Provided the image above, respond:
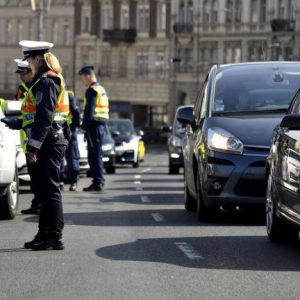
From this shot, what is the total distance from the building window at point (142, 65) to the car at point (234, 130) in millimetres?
83257

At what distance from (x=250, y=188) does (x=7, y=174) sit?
2570mm

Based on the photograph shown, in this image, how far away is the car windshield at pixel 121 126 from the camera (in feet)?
137

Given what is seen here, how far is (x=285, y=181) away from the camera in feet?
37.2

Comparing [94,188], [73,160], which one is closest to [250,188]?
[73,160]

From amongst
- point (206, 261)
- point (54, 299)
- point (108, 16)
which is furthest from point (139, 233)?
point (108, 16)

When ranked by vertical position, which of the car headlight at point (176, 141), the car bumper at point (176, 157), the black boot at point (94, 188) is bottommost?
the car bumper at point (176, 157)

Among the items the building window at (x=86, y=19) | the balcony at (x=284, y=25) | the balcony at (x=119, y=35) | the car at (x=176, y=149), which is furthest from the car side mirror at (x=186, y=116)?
the building window at (x=86, y=19)

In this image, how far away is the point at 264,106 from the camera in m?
14.9

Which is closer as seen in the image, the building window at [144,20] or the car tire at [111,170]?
the car tire at [111,170]

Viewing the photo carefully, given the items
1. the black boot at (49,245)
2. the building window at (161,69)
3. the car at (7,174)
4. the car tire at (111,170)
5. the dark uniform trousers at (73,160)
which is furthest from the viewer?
the building window at (161,69)

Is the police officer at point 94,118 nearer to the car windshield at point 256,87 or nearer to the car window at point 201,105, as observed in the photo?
the car window at point 201,105

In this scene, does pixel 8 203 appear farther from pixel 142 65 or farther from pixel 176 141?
pixel 142 65

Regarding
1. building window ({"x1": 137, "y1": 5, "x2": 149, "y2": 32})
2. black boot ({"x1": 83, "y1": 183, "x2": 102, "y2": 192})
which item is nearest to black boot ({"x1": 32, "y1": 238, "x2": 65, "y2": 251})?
black boot ({"x1": 83, "y1": 183, "x2": 102, "y2": 192})

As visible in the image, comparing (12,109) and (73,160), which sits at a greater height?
(12,109)
